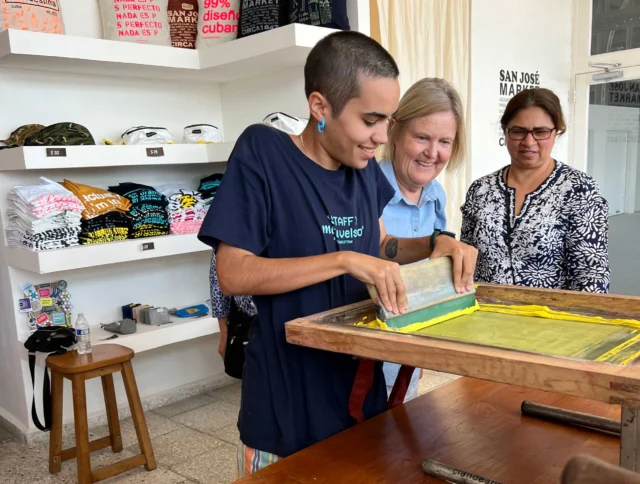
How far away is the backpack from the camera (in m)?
2.53

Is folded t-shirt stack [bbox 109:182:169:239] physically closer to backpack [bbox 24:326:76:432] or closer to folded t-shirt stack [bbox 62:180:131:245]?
folded t-shirt stack [bbox 62:180:131:245]

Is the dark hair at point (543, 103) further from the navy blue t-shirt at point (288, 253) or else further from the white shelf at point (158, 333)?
the white shelf at point (158, 333)

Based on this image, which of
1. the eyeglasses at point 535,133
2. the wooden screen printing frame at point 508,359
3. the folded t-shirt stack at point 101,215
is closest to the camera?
the wooden screen printing frame at point 508,359

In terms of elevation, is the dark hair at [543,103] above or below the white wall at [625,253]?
above

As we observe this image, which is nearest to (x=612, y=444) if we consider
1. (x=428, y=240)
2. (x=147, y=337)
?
(x=428, y=240)

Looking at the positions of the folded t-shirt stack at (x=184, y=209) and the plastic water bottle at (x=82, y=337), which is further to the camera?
the folded t-shirt stack at (x=184, y=209)

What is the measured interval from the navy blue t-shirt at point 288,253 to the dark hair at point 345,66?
14 centimetres

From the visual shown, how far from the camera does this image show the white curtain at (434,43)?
3398mm

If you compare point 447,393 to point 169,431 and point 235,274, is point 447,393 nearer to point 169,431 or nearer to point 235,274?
point 235,274

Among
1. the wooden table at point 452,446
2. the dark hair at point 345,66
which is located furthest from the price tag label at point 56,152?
the wooden table at point 452,446

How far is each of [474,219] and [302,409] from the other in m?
0.98

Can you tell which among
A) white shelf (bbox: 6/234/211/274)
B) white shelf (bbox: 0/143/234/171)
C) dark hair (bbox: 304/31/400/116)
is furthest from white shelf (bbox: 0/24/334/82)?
dark hair (bbox: 304/31/400/116)

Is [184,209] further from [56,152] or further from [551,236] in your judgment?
[551,236]

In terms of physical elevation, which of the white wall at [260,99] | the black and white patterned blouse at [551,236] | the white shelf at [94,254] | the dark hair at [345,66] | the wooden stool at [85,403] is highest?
the white wall at [260,99]
